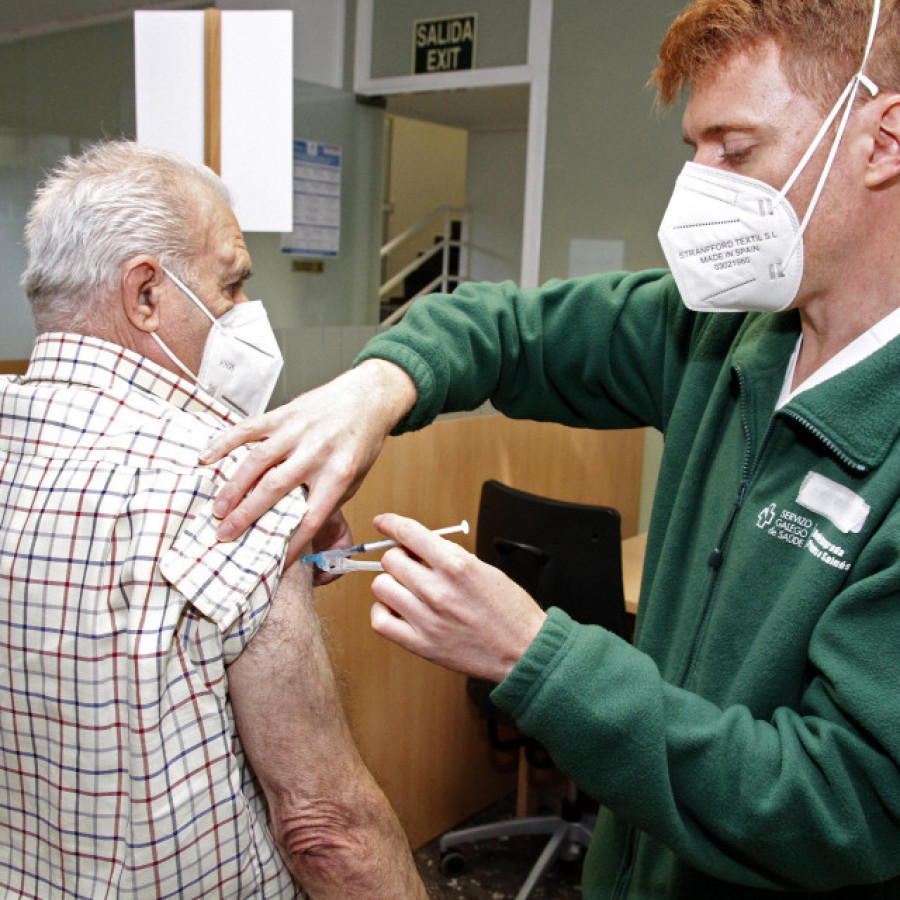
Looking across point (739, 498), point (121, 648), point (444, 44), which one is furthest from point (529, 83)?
point (121, 648)

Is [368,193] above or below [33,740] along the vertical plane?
above

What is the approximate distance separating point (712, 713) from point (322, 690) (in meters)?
0.41

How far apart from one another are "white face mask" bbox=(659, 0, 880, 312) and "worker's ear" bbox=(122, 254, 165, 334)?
653mm

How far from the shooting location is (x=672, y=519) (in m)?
1.07

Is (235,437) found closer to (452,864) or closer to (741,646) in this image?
(741,646)

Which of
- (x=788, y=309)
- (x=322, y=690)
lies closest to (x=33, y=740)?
(x=322, y=690)

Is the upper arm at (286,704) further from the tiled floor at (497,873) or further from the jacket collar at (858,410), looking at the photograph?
the tiled floor at (497,873)

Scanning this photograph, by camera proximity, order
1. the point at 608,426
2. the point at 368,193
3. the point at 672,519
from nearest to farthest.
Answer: the point at 672,519 → the point at 608,426 → the point at 368,193

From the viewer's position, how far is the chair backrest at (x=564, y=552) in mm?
2012

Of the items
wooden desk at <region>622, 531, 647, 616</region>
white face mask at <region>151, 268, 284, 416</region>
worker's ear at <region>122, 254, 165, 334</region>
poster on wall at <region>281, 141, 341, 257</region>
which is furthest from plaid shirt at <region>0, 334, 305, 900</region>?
poster on wall at <region>281, 141, 341, 257</region>

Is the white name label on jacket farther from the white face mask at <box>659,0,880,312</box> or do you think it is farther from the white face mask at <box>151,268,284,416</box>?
the white face mask at <box>151,268,284,416</box>

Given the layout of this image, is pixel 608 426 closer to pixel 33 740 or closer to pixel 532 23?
pixel 33 740

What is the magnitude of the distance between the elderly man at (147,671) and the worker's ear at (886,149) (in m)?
0.70

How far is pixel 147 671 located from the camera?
2.79 feet
